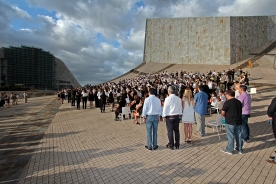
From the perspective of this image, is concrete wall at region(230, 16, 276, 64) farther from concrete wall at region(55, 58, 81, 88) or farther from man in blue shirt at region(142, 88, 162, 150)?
concrete wall at region(55, 58, 81, 88)

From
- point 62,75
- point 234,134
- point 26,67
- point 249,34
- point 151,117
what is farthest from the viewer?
point 62,75

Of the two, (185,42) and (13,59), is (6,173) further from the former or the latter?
(13,59)

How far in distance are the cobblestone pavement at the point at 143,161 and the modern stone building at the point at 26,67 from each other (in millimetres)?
48155

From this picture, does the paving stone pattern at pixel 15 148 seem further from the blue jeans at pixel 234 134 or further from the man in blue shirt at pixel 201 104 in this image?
the man in blue shirt at pixel 201 104

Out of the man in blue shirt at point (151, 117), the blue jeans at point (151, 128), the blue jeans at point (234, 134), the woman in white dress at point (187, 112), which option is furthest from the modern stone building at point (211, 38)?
the blue jeans at point (151, 128)

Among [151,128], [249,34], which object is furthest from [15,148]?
[249,34]

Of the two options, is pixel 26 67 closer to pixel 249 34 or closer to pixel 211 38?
pixel 211 38

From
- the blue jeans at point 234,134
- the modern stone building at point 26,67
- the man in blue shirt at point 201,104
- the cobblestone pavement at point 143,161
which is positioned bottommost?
the cobblestone pavement at point 143,161

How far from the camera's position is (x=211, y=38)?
35.4 meters

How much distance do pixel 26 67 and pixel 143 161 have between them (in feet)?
189

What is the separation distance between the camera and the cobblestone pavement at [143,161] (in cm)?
351

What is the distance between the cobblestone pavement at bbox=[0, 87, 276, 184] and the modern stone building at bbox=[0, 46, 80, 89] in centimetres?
4816

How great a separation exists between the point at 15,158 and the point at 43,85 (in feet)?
184

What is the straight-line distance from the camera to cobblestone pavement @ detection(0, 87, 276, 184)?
3514mm
